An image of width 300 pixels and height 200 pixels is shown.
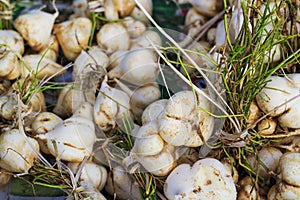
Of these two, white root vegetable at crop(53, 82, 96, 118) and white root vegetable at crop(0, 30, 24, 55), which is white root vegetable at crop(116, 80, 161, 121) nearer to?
white root vegetable at crop(53, 82, 96, 118)

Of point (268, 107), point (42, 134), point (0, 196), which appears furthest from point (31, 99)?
point (268, 107)

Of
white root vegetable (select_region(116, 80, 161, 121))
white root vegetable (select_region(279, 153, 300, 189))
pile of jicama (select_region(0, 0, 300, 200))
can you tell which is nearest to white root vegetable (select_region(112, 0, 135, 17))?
pile of jicama (select_region(0, 0, 300, 200))

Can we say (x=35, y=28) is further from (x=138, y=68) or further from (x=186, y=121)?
(x=186, y=121)

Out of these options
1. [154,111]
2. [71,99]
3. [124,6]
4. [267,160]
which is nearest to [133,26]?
[124,6]

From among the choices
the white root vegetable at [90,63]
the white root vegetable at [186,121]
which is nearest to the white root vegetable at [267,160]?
the white root vegetable at [186,121]

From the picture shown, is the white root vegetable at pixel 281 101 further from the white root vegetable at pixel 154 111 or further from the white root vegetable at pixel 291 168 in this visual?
the white root vegetable at pixel 154 111

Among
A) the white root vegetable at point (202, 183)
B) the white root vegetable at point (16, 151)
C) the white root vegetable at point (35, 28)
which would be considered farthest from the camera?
the white root vegetable at point (35, 28)

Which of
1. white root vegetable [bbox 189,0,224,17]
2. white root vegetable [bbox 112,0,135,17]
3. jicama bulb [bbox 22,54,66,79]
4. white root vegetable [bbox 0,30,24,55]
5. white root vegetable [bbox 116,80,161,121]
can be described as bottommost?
jicama bulb [bbox 22,54,66,79]
